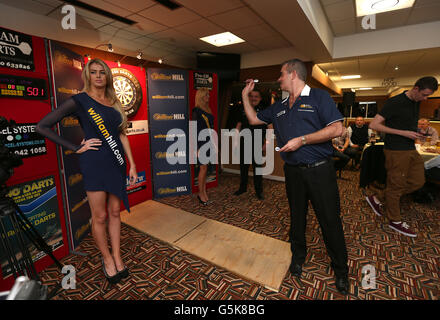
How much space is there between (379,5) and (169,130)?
3.80m

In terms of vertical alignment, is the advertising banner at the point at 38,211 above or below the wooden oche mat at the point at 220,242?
above

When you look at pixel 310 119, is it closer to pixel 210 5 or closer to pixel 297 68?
pixel 297 68

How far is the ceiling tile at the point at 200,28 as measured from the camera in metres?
3.68

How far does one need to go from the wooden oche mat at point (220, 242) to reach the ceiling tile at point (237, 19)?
3094mm

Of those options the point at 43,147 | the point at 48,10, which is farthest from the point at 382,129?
the point at 48,10

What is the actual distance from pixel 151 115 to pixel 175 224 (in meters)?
1.73

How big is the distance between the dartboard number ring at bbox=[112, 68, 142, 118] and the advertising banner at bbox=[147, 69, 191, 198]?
246 mm

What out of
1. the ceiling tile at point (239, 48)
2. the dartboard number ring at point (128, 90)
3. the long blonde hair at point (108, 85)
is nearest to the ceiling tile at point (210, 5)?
the dartboard number ring at point (128, 90)

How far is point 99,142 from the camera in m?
1.58

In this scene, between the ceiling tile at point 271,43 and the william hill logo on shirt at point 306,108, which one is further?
the ceiling tile at point 271,43

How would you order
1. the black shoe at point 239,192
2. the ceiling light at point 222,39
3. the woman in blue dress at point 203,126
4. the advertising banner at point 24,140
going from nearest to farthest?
the advertising banner at point 24,140, the woman in blue dress at point 203,126, the black shoe at point 239,192, the ceiling light at point 222,39

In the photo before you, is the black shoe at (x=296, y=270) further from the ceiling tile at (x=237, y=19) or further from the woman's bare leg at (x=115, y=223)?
the ceiling tile at (x=237, y=19)

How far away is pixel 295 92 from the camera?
1.63 meters

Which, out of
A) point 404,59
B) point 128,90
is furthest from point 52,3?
point 404,59
